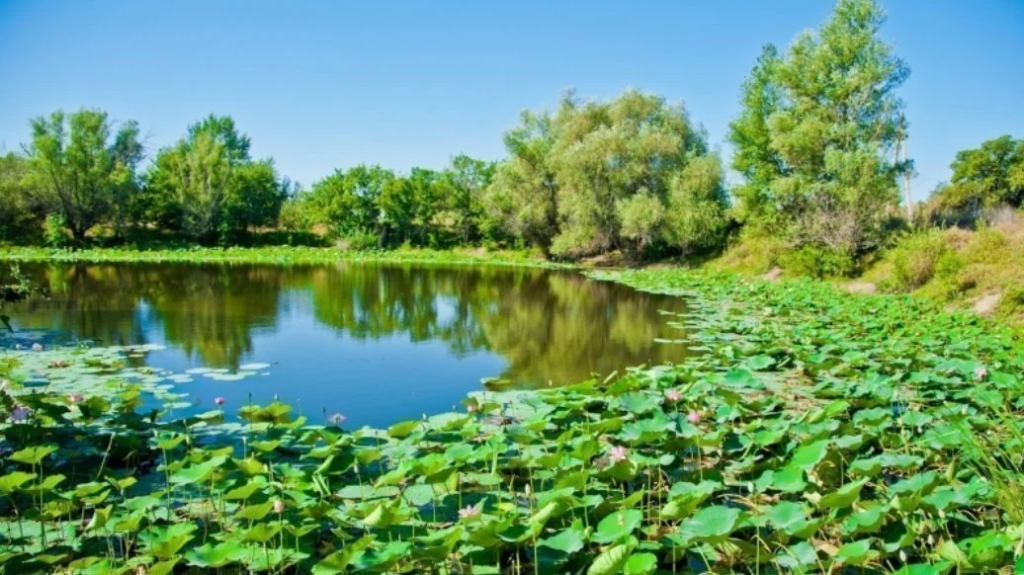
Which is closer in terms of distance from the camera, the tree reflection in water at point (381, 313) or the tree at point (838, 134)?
the tree reflection in water at point (381, 313)

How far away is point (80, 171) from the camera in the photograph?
110ft

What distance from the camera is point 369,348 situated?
9008mm

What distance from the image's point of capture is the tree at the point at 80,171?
33000 mm

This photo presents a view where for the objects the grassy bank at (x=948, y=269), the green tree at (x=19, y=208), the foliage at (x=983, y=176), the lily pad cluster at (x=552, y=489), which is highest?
the foliage at (x=983, y=176)

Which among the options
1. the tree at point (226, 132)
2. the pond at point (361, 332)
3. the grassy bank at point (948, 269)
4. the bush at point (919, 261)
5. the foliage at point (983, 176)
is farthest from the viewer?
the tree at point (226, 132)

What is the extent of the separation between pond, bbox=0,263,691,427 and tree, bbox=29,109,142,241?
55.2ft

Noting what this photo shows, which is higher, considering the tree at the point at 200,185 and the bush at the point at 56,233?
the tree at the point at 200,185

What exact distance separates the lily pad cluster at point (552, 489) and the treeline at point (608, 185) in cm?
1552

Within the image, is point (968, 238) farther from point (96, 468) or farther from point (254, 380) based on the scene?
point (96, 468)

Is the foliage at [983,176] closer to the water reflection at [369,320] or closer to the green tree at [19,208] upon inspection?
the water reflection at [369,320]

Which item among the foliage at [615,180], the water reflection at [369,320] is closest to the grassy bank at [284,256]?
the foliage at [615,180]

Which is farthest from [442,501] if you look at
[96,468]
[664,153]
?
[664,153]

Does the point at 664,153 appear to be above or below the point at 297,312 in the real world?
above

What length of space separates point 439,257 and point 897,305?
25096 millimetres
